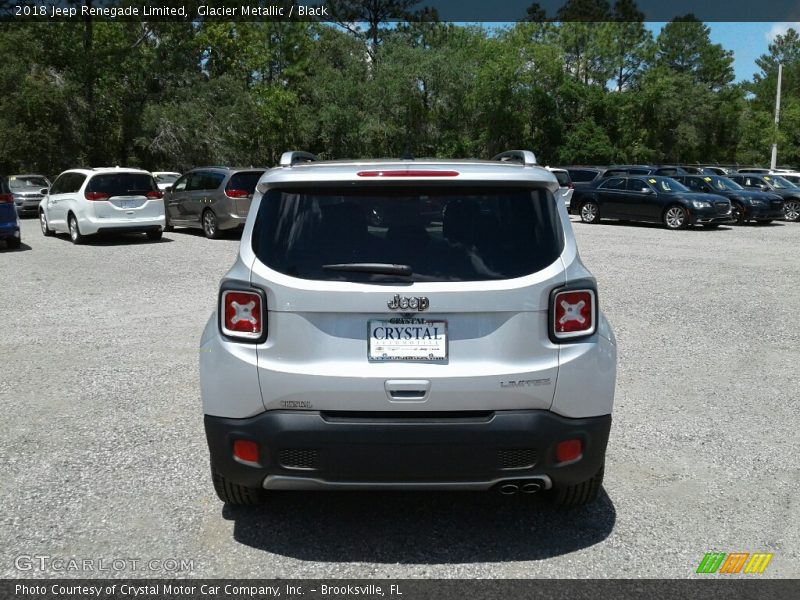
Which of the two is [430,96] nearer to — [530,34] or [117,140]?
[530,34]

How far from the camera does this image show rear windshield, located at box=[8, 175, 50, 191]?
30.4 metres

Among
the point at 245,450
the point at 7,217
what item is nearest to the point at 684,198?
the point at 7,217

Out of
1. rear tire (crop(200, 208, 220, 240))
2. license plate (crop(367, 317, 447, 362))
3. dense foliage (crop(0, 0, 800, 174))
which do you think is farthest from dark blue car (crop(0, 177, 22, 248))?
dense foliage (crop(0, 0, 800, 174))

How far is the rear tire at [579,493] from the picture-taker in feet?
13.6

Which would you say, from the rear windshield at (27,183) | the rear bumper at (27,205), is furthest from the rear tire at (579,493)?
the rear windshield at (27,183)

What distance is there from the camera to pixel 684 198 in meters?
23.9

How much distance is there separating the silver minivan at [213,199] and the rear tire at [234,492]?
1536cm

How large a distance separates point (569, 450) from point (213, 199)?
684 inches

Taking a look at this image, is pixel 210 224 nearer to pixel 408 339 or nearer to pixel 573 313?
pixel 408 339

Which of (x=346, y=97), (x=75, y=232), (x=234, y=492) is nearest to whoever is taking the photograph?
(x=234, y=492)

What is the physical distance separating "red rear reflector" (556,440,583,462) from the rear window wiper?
1.03 metres

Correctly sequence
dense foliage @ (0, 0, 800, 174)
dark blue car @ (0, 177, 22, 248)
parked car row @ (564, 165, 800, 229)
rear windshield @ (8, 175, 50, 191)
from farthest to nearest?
dense foliage @ (0, 0, 800, 174), rear windshield @ (8, 175, 50, 191), parked car row @ (564, 165, 800, 229), dark blue car @ (0, 177, 22, 248)

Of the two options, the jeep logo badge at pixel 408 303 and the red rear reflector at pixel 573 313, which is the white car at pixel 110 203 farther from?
the red rear reflector at pixel 573 313

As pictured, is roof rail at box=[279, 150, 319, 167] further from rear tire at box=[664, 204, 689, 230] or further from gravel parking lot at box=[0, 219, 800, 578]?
rear tire at box=[664, 204, 689, 230]
